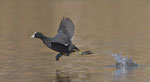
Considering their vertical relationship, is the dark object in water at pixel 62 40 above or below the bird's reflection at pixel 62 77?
above

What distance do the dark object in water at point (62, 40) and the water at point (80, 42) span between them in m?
0.44

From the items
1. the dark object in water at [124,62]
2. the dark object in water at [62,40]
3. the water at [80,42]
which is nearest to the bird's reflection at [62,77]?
the water at [80,42]

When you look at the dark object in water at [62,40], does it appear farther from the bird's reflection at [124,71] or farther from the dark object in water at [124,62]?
the dark object in water at [124,62]

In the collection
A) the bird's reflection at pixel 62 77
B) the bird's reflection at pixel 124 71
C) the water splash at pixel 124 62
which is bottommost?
the bird's reflection at pixel 62 77

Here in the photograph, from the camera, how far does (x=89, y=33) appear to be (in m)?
21.3

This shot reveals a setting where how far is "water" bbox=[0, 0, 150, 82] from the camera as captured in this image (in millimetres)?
11172

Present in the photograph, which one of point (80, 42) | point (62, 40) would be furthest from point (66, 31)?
point (80, 42)

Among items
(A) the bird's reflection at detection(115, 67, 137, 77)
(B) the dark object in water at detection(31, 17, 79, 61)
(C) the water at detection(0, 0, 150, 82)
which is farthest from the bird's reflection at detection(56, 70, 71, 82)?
(A) the bird's reflection at detection(115, 67, 137, 77)

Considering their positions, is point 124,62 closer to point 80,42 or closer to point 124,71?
point 124,71

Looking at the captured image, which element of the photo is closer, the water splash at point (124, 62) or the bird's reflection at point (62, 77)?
the bird's reflection at point (62, 77)

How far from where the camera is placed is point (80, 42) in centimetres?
1825

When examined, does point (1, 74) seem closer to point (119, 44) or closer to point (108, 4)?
point (119, 44)

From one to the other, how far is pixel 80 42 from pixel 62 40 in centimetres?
630

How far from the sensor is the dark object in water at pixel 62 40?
11785mm
